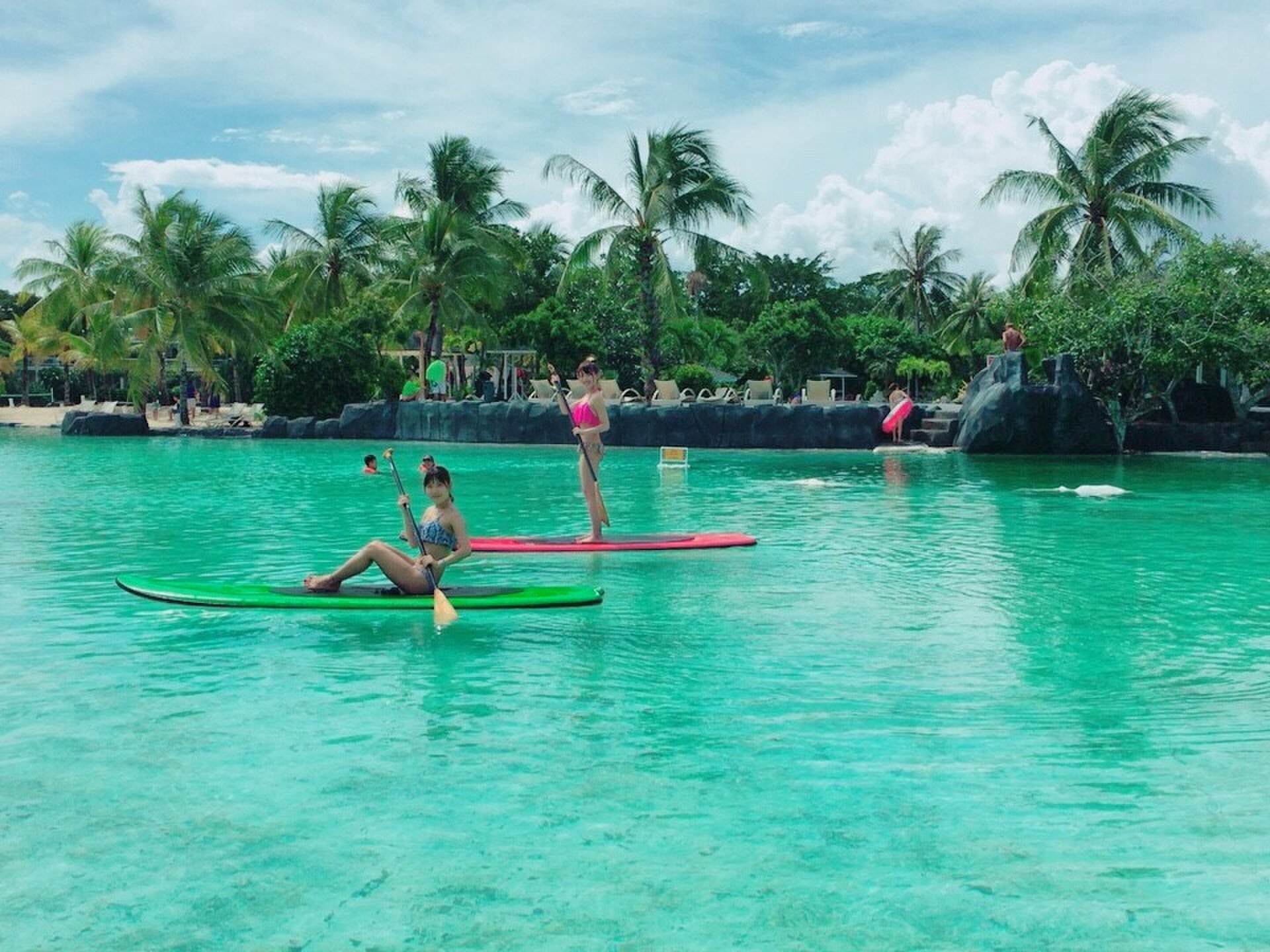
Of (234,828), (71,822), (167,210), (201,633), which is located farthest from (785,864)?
(167,210)

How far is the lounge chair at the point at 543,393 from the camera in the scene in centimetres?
3594

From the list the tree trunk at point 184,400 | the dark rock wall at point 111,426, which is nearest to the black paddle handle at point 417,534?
the tree trunk at point 184,400

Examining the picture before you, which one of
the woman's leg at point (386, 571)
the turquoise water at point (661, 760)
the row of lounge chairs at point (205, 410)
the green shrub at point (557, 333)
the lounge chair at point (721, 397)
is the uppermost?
the green shrub at point (557, 333)

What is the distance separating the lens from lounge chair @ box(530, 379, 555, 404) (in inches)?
1415

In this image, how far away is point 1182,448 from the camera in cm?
2934

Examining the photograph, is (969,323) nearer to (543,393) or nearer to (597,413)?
(543,393)

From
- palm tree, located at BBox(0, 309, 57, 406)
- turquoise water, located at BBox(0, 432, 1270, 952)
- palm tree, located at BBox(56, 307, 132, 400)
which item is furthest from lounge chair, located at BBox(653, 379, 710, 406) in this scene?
palm tree, located at BBox(0, 309, 57, 406)

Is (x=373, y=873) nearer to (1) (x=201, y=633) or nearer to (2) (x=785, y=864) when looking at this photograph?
(2) (x=785, y=864)

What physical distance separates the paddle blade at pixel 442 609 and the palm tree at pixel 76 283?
1600 inches

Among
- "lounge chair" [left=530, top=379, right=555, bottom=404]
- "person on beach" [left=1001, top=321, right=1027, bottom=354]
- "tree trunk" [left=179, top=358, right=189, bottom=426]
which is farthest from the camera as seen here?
"tree trunk" [left=179, top=358, right=189, bottom=426]

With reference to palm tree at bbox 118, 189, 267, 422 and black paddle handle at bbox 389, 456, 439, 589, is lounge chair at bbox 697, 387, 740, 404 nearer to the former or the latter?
palm tree at bbox 118, 189, 267, 422

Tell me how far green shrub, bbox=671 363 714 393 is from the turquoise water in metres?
31.4

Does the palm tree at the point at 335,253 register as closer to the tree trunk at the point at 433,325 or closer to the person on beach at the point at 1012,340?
the tree trunk at the point at 433,325

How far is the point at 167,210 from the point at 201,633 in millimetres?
37489
